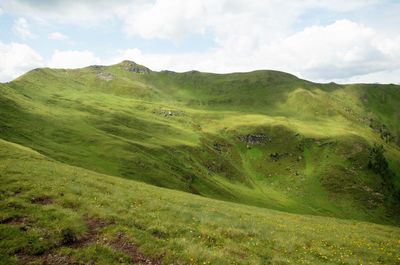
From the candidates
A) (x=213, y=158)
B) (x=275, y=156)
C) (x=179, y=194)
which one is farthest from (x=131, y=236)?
(x=275, y=156)

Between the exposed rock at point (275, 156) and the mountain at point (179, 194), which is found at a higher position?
the mountain at point (179, 194)

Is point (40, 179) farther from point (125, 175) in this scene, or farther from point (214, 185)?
point (214, 185)

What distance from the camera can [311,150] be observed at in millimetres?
190500

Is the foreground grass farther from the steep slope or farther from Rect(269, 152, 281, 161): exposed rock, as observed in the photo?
Rect(269, 152, 281, 161): exposed rock

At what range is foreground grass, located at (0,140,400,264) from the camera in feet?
59.8

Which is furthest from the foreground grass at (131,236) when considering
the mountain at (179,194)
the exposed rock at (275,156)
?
the exposed rock at (275,156)

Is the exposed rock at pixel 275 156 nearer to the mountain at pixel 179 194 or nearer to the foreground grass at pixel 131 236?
the mountain at pixel 179 194

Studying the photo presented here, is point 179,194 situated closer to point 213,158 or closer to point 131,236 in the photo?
point 131,236

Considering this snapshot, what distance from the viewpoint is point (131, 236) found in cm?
2092

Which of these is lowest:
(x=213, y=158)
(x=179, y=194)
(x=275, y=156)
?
(x=275, y=156)

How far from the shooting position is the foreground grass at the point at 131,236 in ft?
59.8

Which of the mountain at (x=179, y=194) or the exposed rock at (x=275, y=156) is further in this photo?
the exposed rock at (x=275, y=156)

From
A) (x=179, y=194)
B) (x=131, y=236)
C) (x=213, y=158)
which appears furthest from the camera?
(x=213, y=158)

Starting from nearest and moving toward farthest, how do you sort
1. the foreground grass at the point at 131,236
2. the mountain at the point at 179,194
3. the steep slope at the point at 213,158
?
the foreground grass at the point at 131,236, the mountain at the point at 179,194, the steep slope at the point at 213,158
